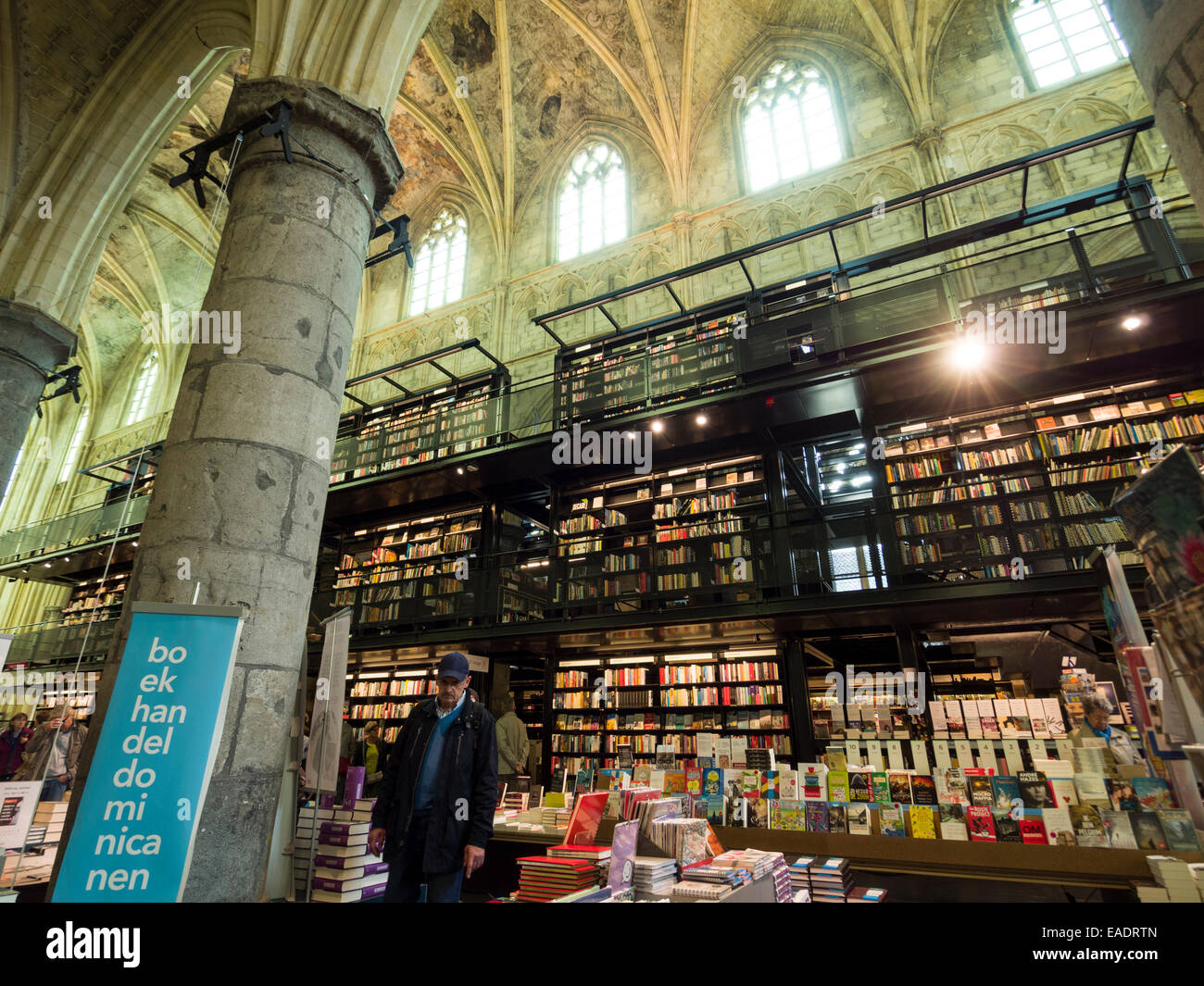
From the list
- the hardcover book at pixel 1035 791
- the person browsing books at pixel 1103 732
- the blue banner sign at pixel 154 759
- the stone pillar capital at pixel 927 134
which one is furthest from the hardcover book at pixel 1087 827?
the stone pillar capital at pixel 927 134

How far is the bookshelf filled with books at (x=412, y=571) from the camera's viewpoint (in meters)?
8.89

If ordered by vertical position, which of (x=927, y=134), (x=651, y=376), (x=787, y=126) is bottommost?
(x=651, y=376)

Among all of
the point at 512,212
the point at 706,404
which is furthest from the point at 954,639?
the point at 512,212

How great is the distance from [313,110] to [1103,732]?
259 inches

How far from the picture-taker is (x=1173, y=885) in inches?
90.7

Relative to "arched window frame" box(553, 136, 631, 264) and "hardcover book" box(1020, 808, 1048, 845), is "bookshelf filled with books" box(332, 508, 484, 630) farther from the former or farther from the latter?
"hardcover book" box(1020, 808, 1048, 845)

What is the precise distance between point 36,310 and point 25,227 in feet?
3.14

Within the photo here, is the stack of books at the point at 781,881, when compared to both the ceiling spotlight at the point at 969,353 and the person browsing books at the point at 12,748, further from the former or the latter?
the person browsing books at the point at 12,748

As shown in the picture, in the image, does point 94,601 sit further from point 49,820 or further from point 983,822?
point 983,822

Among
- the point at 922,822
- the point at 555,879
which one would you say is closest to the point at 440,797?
the point at 555,879

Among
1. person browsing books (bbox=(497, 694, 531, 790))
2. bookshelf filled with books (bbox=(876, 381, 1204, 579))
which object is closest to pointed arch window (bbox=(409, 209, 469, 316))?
person browsing books (bbox=(497, 694, 531, 790))

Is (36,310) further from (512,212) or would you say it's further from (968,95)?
(968,95)

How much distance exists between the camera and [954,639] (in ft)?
25.5

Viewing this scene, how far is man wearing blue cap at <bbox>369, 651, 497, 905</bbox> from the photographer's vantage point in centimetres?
267
